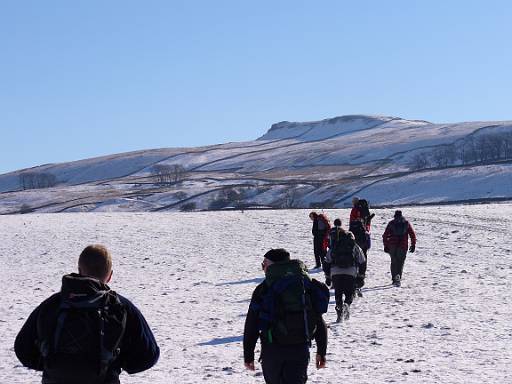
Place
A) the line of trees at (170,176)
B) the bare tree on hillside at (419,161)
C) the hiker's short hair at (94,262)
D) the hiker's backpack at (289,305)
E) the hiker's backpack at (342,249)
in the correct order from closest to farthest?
the hiker's short hair at (94,262), the hiker's backpack at (289,305), the hiker's backpack at (342,249), the bare tree on hillside at (419,161), the line of trees at (170,176)

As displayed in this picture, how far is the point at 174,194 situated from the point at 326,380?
112 m

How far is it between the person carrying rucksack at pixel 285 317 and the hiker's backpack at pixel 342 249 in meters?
6.70

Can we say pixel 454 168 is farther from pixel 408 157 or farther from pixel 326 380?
pixel 326 380

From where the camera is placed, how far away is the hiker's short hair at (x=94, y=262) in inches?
217

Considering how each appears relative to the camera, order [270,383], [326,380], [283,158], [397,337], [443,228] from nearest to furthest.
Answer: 1. [270,383]
2. [326,380]
3. [397,337]
4. [443,228]
5. [283,158]

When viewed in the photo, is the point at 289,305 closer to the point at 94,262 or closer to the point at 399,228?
the point at 94,262

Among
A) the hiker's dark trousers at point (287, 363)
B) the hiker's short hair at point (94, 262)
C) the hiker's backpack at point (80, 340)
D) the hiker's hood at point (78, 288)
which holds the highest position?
the hiker's short hair at point (94, 262)

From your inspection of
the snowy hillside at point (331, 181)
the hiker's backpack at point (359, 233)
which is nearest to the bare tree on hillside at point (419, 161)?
the snowy hillside at point (331, 181)

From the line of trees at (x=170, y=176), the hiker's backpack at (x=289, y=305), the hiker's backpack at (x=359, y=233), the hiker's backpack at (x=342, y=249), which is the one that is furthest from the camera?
the line of trees at (x=170, y=176)

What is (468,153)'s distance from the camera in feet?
495

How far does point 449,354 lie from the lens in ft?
36.5

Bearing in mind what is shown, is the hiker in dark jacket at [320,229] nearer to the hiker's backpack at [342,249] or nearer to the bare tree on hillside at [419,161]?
the hiker's backpack at [342,249]

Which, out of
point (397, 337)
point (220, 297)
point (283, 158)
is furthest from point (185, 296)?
point (283, 158)

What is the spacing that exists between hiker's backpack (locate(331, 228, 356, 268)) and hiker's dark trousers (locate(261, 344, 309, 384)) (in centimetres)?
680
